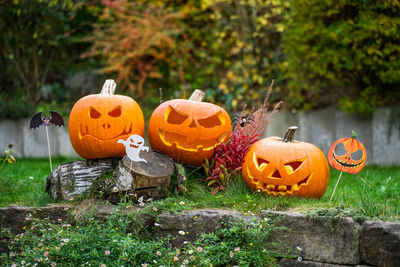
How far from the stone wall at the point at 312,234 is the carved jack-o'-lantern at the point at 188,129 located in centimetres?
65

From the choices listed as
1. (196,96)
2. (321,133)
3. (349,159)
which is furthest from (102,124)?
(321,133)

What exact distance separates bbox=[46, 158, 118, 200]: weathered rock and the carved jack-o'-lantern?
0.42 m

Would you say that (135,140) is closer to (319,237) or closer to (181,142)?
(181,142)

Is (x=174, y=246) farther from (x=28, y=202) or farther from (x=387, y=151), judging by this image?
(x=387, y=151)

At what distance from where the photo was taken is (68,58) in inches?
328

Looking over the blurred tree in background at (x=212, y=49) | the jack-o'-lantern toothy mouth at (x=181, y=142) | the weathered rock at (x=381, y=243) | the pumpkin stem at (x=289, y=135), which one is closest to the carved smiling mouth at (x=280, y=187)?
the pumpkin stem at (x=289, y=135)

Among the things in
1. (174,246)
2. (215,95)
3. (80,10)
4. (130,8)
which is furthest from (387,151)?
(80,10)

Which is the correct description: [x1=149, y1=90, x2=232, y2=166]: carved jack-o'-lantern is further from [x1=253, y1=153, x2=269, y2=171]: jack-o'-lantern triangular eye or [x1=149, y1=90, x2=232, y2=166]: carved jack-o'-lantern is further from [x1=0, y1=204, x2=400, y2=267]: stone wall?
[x1=0, y1=204, x2=400, y2=267]: stone wall

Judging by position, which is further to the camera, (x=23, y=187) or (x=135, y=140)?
(x=23, y=187)

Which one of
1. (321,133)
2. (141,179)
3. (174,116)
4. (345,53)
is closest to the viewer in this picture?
(141,179)

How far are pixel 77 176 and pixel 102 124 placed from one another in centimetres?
44

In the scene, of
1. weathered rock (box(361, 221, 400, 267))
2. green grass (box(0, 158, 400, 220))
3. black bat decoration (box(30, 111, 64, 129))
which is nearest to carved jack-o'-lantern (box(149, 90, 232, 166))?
green grass (box(0, 158, 400, 220))

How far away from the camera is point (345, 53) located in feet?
17.7

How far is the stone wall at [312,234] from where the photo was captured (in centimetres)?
245
